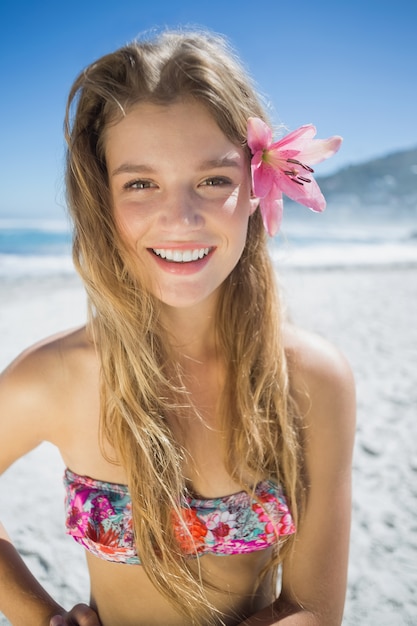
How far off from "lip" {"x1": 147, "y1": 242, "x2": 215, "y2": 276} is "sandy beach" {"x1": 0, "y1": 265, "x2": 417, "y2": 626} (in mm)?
618

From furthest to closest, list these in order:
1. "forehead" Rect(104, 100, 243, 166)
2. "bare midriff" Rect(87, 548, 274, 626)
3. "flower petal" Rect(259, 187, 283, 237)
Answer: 1. "bare midriff" Rect(87, 548, 274, 626)
2. "flower petal" Rect(259, 187, 283, 237)
3. "forehead" Rect(104, 100, 243, 166)

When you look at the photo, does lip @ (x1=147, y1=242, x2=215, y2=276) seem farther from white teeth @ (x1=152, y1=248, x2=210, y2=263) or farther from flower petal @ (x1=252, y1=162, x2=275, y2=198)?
flower petal @ (x1=252, y1=162, x2=275, y2=198)

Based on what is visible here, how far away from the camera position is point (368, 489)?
3.45m

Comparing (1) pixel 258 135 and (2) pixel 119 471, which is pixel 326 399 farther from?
(1) pixel 258 135

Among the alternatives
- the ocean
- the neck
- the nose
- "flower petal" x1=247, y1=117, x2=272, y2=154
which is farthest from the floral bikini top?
the ocean

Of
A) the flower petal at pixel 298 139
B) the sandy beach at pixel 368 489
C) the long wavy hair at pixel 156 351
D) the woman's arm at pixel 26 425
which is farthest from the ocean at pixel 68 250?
the woman's arm at pixel 26 425

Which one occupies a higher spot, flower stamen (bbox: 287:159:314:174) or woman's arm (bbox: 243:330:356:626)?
flower stamen (bbox: 287:159:314:174)

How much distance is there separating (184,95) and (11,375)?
3.00 feet

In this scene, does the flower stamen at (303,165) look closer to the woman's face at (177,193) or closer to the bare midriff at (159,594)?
the woman's face at (177,193)

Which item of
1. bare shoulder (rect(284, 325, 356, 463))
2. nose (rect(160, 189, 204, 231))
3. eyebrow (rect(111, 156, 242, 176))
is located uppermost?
eyebrow (rect(111, 156, 242, 176))

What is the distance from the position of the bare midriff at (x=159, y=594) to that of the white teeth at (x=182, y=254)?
881mm

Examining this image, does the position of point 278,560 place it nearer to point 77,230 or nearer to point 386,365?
point 77,230

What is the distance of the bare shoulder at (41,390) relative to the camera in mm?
1489

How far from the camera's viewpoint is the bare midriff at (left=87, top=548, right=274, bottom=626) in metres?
1.56
